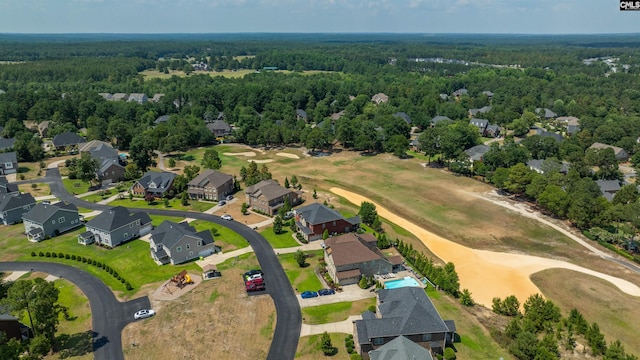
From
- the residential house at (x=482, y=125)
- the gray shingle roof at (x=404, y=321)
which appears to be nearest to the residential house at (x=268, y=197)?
the gray shingle roof at (x=404, y=321)

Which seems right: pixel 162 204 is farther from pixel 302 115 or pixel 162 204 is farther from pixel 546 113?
pixel 546 113

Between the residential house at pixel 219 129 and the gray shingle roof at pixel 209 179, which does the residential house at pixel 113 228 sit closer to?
the gray shingle roof at pixel 209 179

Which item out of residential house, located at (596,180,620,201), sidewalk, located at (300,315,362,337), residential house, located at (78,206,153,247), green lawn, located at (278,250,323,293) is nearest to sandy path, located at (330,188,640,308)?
sidewalk, located at (300,315,362,337)

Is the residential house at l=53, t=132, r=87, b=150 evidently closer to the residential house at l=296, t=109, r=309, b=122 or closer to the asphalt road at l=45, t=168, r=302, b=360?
the asphalt road at l=45, t=168, r=302, b=360

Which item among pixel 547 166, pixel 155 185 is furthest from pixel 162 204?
pixel 547 166

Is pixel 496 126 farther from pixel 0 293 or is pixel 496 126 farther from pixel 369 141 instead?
pixel 0 293
